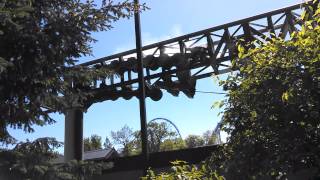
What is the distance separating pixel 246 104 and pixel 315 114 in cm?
75

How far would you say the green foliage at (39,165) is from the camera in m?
8.35

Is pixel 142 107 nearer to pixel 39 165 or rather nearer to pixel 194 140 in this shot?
pixel 39 165

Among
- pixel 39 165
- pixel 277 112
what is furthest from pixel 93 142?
pixel 277 112

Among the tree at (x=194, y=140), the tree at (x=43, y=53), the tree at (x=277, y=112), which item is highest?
the tree at (x=194, y=140)

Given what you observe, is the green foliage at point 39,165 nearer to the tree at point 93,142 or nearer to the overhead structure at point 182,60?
the overhead structure at point 182,60

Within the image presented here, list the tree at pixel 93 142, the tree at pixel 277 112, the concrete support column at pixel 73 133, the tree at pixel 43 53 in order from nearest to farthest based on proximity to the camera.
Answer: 1. the tree at pixel 277 112
2. the tree at pixel 43 53
3. the concrete support column at pixel 73 133
4. the tree at pixel 93 142

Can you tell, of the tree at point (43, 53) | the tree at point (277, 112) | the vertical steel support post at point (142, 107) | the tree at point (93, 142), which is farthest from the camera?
the tree at point (93, 142)

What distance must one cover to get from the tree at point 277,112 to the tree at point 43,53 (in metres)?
4.08

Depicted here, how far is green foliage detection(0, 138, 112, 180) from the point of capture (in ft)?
27.4

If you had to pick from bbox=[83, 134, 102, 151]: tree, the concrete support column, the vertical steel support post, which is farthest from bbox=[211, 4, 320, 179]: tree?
bbox=[83, 134, 102, 151]: tree

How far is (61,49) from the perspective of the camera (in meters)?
8.48

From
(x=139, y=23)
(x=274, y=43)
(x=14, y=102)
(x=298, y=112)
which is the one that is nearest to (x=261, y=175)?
(x=298, y=112)

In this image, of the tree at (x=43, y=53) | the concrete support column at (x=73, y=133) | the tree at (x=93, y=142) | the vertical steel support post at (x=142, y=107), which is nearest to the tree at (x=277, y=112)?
the tree at (x=43, y=53)

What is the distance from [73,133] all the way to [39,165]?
10.6m
